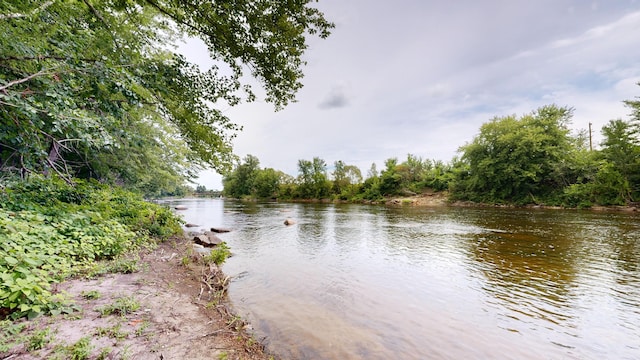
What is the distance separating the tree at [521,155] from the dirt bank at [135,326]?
1491 inches

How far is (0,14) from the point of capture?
4.95m

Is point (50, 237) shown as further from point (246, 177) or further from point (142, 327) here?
point (246, 177)

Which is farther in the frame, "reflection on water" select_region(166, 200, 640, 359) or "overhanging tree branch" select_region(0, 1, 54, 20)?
"overhanging tree branch" select_region(0, 1, 54, 20)

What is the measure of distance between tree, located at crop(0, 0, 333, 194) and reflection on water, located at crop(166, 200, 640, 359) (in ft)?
16.1

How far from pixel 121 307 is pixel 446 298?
6.80 m

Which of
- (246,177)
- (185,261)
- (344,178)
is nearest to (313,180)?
(344,178)

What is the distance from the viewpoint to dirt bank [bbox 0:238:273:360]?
270cm

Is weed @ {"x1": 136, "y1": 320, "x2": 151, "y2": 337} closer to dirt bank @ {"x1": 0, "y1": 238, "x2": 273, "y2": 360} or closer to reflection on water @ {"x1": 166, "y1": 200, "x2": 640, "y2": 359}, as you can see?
→ dirt bank @ {"x1": 0, "y1": 238, "x2": 273, "y2": 360}

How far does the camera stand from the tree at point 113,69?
5176 millimetres

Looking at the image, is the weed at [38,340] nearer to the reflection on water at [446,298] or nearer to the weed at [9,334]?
the weed at [9,334]

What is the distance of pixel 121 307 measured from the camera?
377 cm

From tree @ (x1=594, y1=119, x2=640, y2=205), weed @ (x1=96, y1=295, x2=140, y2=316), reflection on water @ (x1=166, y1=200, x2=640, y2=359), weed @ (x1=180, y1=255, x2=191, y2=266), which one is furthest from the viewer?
tree @ (x1=594, y1=119, x2=640, y2=205)

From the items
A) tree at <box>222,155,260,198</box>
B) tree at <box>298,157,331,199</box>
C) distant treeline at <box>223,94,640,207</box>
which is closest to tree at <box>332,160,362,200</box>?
tree at <box>298,157,331,199</box>

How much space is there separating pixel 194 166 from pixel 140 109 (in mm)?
6184
